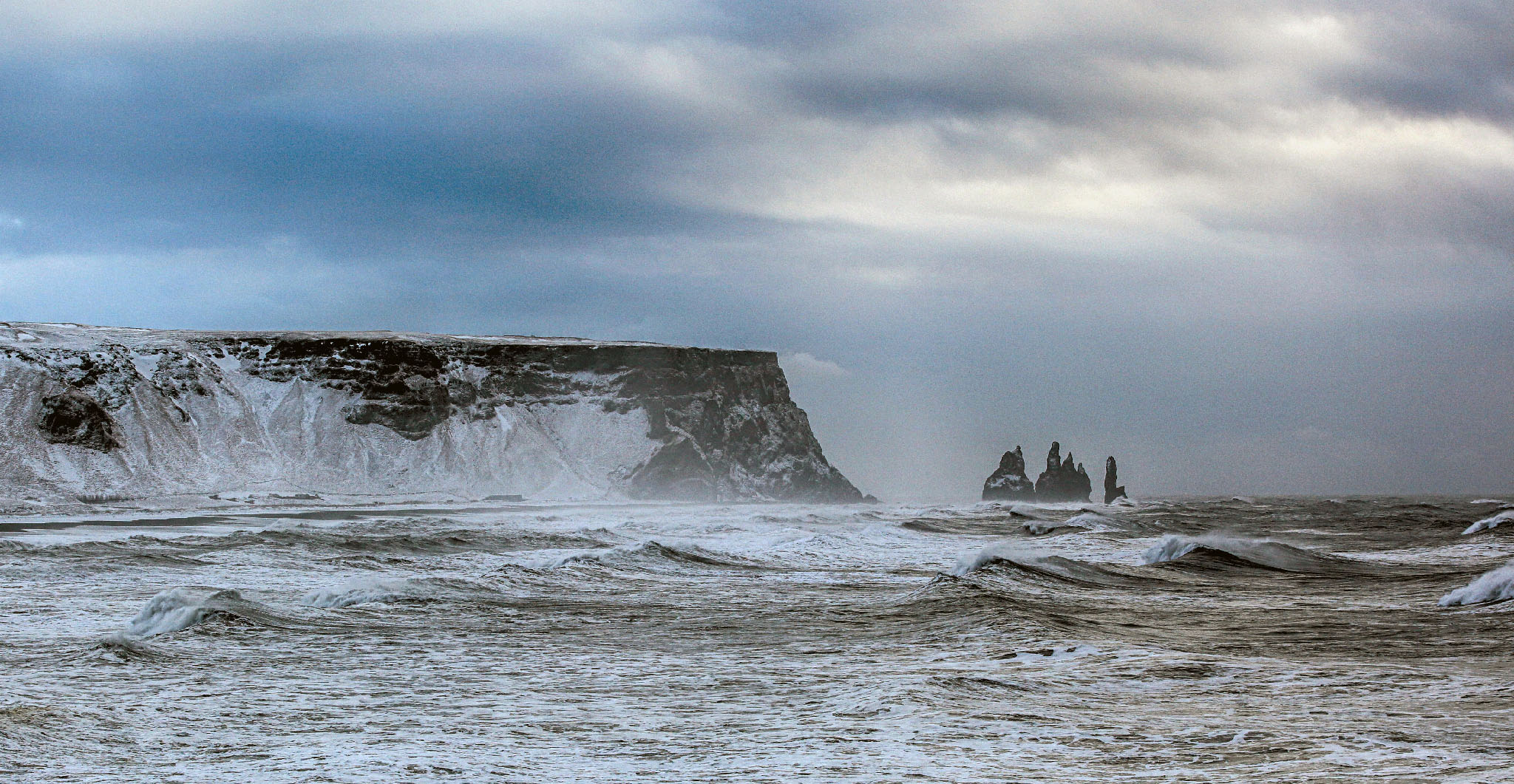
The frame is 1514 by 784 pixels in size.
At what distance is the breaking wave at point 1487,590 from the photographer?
19109 mm

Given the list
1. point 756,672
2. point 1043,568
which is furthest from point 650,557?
point 756,672

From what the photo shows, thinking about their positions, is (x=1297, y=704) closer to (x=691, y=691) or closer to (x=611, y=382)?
(x=691, y=691)

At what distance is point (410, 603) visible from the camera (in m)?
20.1

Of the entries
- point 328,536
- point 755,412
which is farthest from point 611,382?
point 328,536

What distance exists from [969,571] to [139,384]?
11247 cm

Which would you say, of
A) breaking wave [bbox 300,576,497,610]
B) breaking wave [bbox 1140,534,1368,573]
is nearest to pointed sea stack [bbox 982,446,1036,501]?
breaking wave [bbox 1140,534,1368,573]

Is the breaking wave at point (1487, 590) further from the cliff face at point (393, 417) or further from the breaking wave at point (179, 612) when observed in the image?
the cliff face at point (393, 417)

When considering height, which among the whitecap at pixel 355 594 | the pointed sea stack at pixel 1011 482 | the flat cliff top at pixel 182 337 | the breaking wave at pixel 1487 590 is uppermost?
the flat cliff top at pixel 182 337

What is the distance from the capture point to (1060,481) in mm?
172125

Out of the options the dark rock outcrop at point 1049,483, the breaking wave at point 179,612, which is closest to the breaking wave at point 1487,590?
the breaking wave at point 179,612

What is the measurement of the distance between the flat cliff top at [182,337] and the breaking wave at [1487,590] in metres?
122

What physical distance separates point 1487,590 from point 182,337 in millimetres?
137412

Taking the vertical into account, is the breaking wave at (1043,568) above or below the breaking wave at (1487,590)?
below

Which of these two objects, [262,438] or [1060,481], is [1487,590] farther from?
[1060,481]
